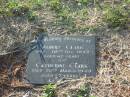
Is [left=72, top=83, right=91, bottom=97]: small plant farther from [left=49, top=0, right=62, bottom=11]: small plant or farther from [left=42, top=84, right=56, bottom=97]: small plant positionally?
[left=49, top=0, right=62, bottom=11]: small plant

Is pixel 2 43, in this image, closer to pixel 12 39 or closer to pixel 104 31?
pixel 12 39

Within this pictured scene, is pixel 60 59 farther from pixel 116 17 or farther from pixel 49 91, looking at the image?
pixel 116 17

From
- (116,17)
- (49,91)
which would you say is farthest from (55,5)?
(49,91)

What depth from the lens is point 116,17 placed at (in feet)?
13.3

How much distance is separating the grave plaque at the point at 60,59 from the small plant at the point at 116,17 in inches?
13.1

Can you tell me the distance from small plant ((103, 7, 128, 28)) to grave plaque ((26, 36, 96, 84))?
333 mm

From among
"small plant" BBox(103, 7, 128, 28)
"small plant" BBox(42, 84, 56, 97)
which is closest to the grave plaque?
"small plant" BBox(42, 84, 56, 97)

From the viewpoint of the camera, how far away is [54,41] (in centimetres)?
390

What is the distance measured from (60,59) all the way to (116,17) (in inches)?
34.3

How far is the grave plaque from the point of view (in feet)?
12.0

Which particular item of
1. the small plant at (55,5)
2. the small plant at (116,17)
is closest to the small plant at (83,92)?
the small plant at (116,17)

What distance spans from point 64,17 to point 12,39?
68cm

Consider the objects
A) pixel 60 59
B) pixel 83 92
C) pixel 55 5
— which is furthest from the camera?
pixel 55 5

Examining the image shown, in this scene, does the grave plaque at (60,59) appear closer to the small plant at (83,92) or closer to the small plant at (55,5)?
the small plant at (83,92)
